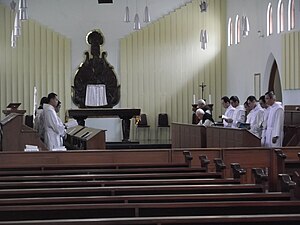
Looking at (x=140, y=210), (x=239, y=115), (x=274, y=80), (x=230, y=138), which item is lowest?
(x=140, y=210)

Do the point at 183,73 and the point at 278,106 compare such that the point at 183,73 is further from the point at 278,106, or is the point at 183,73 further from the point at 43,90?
the point at 278,106

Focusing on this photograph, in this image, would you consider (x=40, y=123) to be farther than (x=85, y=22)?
No

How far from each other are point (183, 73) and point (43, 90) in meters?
5.09

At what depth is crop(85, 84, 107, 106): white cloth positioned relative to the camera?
21.9 metres

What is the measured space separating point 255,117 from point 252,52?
7339 millimetres

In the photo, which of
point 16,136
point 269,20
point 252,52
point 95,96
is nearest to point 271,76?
point 252,52

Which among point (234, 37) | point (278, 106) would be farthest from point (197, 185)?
point (234, 37)

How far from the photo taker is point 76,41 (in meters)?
22.4

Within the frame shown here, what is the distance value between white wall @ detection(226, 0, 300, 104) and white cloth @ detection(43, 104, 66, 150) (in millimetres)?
6732

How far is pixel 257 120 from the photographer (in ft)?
40.3

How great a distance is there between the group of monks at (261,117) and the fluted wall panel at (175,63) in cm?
811

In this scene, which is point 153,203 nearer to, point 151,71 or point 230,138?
point 230,138

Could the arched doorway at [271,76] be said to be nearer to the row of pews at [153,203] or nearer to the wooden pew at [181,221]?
the row of pews at [153,203]

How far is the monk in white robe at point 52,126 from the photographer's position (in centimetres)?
1105
